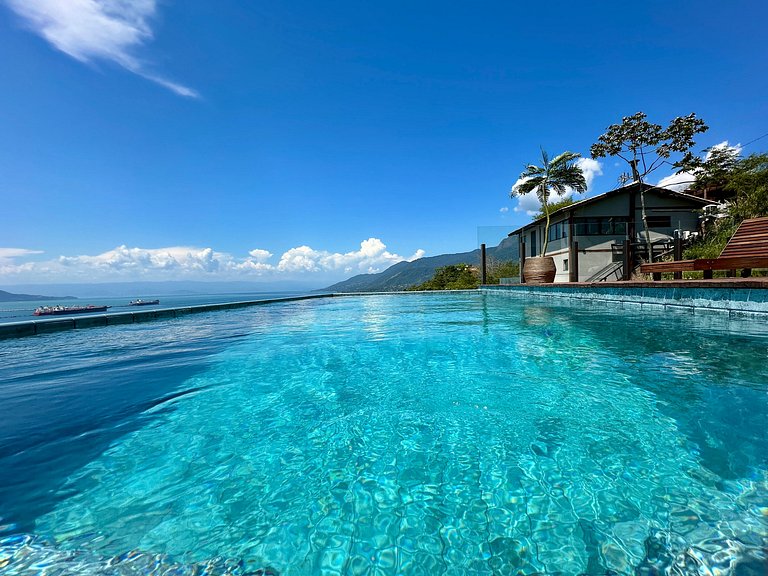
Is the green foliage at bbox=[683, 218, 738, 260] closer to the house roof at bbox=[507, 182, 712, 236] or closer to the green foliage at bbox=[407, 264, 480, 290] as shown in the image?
the house roof at bbox=[507, 182, 712, 236]

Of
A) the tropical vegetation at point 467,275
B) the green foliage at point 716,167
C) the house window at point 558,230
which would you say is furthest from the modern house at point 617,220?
the tropical vegetation at point 467,275

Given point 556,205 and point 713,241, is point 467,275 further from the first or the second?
point 713,241

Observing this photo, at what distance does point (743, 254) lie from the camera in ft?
21.4

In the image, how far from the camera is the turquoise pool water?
1283 millimetres

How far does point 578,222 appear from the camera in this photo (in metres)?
18.6

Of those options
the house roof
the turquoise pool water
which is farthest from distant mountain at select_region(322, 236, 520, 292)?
the turquoise pool water

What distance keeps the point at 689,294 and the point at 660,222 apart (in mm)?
14333

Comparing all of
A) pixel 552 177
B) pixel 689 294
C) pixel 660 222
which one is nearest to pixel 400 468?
pixel 689 294

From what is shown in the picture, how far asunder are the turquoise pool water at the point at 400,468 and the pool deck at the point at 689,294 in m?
2.87

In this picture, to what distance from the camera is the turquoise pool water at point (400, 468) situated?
1.28 metres

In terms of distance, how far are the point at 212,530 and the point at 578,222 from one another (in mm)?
21569

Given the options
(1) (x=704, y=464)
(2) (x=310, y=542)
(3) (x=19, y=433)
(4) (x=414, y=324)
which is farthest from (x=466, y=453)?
(4) (x=414, y=324)

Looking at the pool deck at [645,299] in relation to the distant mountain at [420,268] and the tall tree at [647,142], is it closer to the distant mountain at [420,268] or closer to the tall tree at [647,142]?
the tall tree at [647,142]

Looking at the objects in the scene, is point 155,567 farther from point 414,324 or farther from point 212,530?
point 414,324
